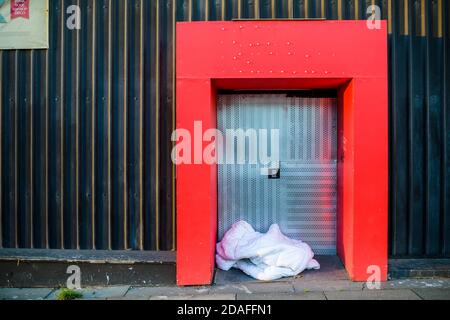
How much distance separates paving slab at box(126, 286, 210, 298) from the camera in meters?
5.36

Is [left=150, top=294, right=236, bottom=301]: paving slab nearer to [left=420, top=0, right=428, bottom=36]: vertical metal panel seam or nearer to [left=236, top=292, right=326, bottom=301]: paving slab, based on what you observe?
[left=236, top=292, right=326, bottom=301]: paving slab

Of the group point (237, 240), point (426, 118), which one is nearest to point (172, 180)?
point (237, 240)

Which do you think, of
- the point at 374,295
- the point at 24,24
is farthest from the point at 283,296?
the point at 24,24

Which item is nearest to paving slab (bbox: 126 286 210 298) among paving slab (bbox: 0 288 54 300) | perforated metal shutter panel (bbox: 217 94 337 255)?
paving slab (bbox: 0 288 54 300)

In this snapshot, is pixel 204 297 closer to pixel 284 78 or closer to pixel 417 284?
pixel 417 284

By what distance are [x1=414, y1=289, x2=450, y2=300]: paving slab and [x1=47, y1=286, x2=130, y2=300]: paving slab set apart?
3834 mm

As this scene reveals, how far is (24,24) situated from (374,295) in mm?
6381

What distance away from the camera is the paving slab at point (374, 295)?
5109 millimetres

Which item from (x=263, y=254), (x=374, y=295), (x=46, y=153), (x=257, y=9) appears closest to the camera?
(x=374, y=295)

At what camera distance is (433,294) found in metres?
5.21

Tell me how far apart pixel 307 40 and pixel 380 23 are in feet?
3.25

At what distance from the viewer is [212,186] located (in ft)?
18.9

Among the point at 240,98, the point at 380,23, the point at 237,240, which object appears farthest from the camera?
the point at 240,98

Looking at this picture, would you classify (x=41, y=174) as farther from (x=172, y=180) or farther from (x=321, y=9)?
(x=321, y=9)
